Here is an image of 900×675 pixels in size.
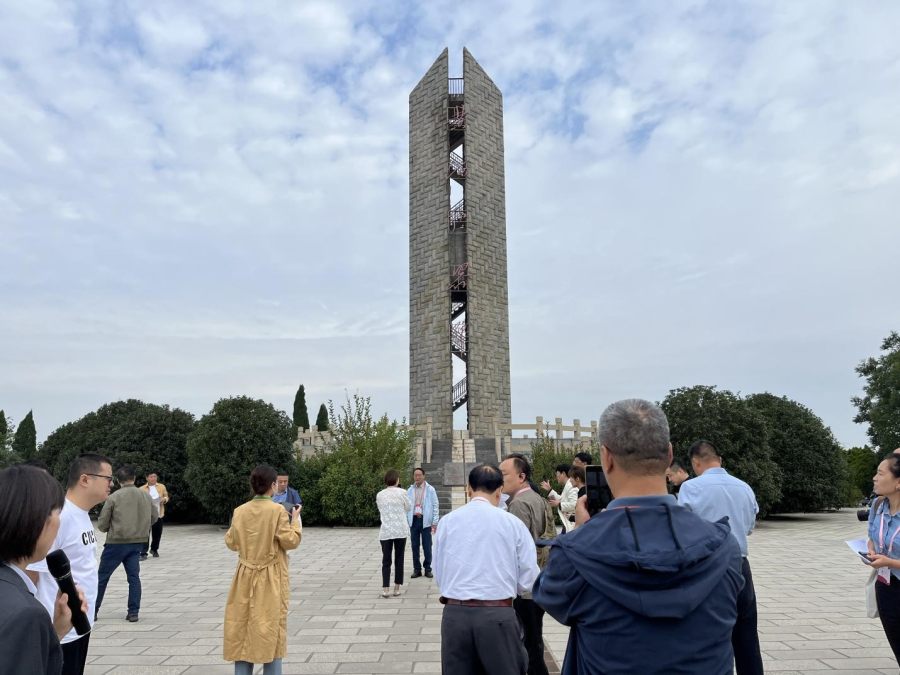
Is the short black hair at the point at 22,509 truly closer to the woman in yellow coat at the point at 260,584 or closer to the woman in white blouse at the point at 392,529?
the woman in yellow coat at the point at 260,584

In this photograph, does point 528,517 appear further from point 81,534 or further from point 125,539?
point 125,539

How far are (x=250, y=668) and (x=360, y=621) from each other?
270cm

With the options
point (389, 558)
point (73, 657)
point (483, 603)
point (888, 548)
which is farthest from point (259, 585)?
point (389, 558)

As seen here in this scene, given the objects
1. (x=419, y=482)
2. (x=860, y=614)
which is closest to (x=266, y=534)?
(x=419, y=482)

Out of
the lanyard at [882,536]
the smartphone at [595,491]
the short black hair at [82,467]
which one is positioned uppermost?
the short black hair at [82,467]

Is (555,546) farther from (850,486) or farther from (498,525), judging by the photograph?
(850,486)

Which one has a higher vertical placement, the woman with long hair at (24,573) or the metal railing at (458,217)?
the metal railing at (458,217)

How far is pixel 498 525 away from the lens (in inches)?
132

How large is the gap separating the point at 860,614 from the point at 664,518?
677cm

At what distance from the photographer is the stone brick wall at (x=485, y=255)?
2512 centimetres

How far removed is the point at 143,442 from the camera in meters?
18.4

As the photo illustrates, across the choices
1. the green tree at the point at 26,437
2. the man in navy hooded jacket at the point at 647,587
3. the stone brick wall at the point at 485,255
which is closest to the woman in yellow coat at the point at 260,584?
the man in navy hooded jacket at the point at 647,587

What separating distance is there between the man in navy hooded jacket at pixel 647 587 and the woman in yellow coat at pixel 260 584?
9.32ft

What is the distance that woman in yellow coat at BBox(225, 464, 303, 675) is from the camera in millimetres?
4031
